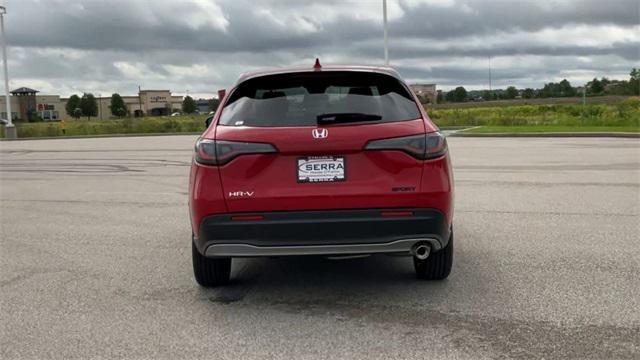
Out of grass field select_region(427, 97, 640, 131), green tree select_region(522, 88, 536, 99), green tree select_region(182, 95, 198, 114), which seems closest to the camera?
grass field select_region(427, 97, 640, 131)

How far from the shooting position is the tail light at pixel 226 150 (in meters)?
4.43

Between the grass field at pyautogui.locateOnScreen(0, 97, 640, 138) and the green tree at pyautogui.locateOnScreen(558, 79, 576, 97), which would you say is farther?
the green tree at pyautogui.locateOnScreen(558, 79, 576, 97)

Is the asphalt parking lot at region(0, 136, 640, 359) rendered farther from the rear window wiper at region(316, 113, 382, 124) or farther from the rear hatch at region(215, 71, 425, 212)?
the rear window wiper at region(316, 113, 382, 124)

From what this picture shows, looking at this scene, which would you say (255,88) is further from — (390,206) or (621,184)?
(621,184)

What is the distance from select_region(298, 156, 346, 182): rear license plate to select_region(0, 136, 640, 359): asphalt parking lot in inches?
36.7

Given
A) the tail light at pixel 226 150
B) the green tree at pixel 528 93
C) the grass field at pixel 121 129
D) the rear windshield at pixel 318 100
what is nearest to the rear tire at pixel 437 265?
the rear windshield at pixel 318 100

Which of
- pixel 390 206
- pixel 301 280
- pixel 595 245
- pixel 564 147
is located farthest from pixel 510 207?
pixel 564 147

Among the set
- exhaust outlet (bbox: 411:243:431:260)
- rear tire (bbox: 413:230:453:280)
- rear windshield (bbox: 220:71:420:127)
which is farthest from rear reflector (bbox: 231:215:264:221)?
rear tire (bbox: 413:230:453:280)

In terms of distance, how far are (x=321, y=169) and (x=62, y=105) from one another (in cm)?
14526

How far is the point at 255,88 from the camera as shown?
4.93 metres

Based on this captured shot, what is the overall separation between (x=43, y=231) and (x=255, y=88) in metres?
4.30

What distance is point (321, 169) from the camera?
4434 millimetres

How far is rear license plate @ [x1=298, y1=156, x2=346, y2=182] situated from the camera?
4.43m

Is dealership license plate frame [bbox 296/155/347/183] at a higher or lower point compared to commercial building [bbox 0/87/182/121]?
lower
